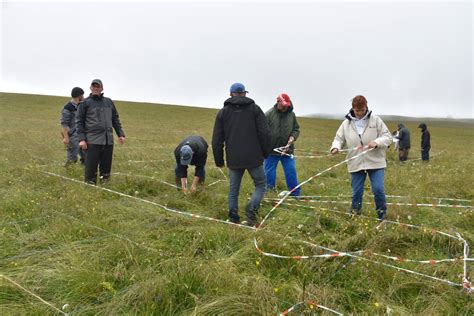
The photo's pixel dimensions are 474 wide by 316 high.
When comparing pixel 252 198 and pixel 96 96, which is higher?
pixel 96 96

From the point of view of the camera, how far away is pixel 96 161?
6.12 meters

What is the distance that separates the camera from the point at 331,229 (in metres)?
4.42

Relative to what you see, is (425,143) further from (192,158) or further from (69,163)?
(69,163)

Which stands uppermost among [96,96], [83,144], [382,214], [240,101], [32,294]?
[96,96]

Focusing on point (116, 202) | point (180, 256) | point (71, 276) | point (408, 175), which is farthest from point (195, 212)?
point (408, 175)

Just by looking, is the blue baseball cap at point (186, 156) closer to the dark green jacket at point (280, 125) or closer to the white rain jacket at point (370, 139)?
the dark green jacket at point (280, 125)

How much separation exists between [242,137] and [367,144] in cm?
172

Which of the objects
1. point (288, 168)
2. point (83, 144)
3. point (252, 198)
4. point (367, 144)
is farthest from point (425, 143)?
point (83, 144)

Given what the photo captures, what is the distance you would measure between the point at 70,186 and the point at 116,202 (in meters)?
1.11

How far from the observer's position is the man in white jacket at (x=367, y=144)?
4.67 meters

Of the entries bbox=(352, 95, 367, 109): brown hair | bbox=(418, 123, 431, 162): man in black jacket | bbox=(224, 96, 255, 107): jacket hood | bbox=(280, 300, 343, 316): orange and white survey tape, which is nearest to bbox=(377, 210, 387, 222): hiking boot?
bbox=(352, 95, 367, 109): brown hair

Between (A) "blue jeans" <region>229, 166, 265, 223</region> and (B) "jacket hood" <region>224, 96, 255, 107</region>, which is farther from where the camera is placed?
(A) "blue jeans" <region>229, 166, 265, 223</region>

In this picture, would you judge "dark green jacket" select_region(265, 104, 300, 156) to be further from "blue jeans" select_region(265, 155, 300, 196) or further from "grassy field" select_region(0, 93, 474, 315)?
"grassy field" select_region(0, 93, 474, 315)

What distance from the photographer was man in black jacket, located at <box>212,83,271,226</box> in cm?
451
